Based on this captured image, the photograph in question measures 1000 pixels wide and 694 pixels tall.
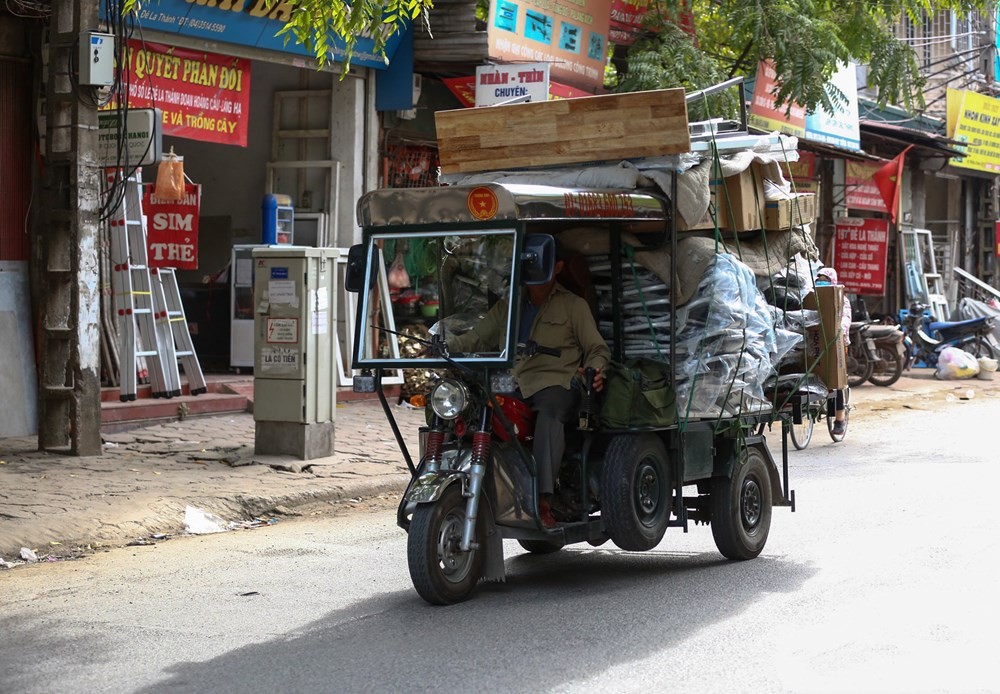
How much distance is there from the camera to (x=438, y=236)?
6.25m

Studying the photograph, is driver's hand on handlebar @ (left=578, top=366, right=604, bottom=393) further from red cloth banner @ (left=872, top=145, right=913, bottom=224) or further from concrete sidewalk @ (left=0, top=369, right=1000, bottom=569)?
red cloth banner @ (left=872, top=145, right=913, bottom=224)

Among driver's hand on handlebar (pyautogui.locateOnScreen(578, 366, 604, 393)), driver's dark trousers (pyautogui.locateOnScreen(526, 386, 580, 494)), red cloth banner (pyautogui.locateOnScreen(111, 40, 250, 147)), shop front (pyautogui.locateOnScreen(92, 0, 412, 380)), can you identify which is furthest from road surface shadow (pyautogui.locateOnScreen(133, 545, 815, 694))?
red cloth banner (pyautogui.locateOnScreen(111, 40, 250, 147))

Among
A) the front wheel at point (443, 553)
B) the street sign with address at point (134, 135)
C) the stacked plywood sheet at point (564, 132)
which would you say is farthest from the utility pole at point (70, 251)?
the front wheel at point (443, 553)

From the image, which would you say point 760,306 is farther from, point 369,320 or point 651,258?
point 369,320

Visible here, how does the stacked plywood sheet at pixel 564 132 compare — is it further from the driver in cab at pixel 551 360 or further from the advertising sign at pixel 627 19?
the advertising sign at pixel 627 19

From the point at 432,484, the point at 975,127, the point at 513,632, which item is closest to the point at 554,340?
the point at 432,484

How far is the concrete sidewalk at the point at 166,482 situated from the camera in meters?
8.23

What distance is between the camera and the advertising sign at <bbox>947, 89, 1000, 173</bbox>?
85.1 feet

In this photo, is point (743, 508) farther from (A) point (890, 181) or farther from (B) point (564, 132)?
(A) point (890, 181)

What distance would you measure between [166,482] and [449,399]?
4045mm

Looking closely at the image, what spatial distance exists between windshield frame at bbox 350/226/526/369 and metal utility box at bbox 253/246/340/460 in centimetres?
405

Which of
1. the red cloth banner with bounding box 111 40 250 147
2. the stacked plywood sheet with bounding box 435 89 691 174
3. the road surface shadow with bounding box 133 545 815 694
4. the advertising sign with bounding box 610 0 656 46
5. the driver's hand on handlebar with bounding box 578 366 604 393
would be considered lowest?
the road surface shadow with bounding box 133 545 815 694

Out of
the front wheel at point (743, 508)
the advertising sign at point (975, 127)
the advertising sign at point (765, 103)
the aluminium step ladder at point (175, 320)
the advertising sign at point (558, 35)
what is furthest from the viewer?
the advertising sign at point (975, 127)

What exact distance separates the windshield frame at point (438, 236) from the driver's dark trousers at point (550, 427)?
51 cm
